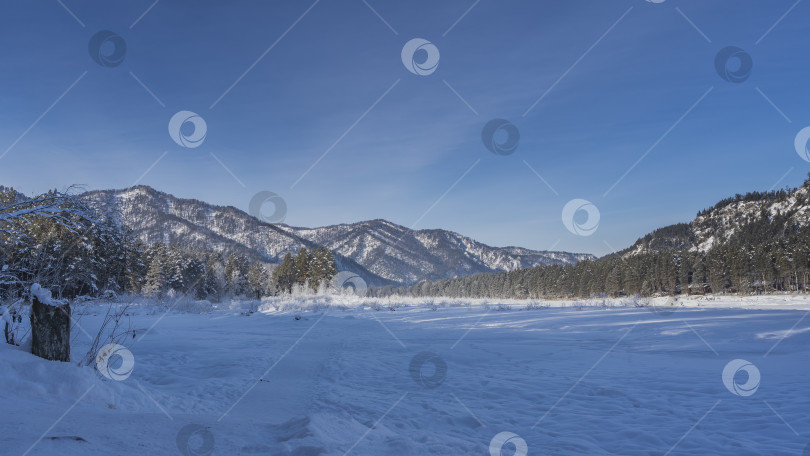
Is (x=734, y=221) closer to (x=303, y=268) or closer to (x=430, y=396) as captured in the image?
(x=303, y=268)

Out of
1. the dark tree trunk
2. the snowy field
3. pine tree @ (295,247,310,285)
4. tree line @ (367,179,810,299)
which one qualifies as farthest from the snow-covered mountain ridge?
the dark tree trunk

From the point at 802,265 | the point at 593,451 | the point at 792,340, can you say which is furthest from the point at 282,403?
the point at 802,265

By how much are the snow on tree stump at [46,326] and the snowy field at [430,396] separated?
285 mm

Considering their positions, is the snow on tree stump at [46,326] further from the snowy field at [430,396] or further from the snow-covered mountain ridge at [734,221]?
the snow-covered mountain ridge at [734,221]

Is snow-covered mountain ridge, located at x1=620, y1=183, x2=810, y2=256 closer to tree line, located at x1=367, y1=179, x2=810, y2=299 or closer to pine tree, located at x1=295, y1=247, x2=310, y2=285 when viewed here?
tree line, located at x1=367, y1=179, x2=810, y2=299

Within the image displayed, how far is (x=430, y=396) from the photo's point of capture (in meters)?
6.41

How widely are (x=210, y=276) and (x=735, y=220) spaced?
16481cm

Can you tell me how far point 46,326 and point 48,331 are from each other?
0.08m

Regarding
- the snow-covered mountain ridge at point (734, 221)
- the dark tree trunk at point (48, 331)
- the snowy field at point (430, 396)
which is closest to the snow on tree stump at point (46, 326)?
the dark tree trunk at point (48, 331)

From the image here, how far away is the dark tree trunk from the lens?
464cm

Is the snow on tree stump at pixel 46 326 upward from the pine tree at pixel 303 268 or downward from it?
downward

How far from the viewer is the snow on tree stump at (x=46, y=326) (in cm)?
464

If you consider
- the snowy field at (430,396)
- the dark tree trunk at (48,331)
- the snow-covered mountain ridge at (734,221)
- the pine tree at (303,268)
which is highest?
the snow-covered mountain ridge at (734,221)

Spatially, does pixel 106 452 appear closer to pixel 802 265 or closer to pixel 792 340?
pixel 792 340
